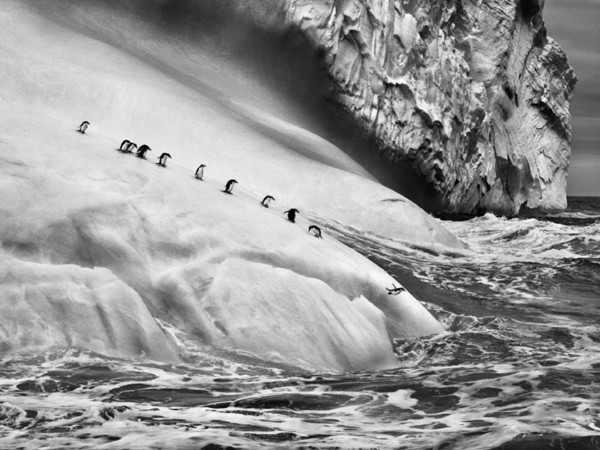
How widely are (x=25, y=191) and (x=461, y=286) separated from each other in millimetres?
8074

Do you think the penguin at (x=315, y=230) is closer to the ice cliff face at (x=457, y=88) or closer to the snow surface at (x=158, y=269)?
the snow surface at (x=158, y=269)

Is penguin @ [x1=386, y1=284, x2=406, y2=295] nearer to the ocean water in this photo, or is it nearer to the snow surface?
the snow surface

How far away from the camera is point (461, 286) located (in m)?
15.1

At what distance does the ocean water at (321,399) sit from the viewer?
6031mm

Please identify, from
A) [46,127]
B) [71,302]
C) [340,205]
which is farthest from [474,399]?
[340,205]

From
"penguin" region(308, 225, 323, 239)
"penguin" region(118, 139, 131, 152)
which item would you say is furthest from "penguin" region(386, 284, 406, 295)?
"penguin" region(118, 139, 131, 152)

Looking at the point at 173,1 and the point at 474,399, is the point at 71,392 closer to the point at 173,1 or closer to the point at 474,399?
the point at 474,399

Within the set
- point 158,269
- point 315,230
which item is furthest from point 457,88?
point 158,269

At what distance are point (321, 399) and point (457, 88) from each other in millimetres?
28190

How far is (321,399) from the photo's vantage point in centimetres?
729

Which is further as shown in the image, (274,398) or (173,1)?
(173,1)

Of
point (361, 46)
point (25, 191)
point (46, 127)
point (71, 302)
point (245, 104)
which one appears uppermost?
point (361, 46)

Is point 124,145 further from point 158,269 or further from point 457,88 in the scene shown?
point 457,88

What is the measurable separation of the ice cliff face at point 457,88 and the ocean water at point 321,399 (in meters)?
16.6
